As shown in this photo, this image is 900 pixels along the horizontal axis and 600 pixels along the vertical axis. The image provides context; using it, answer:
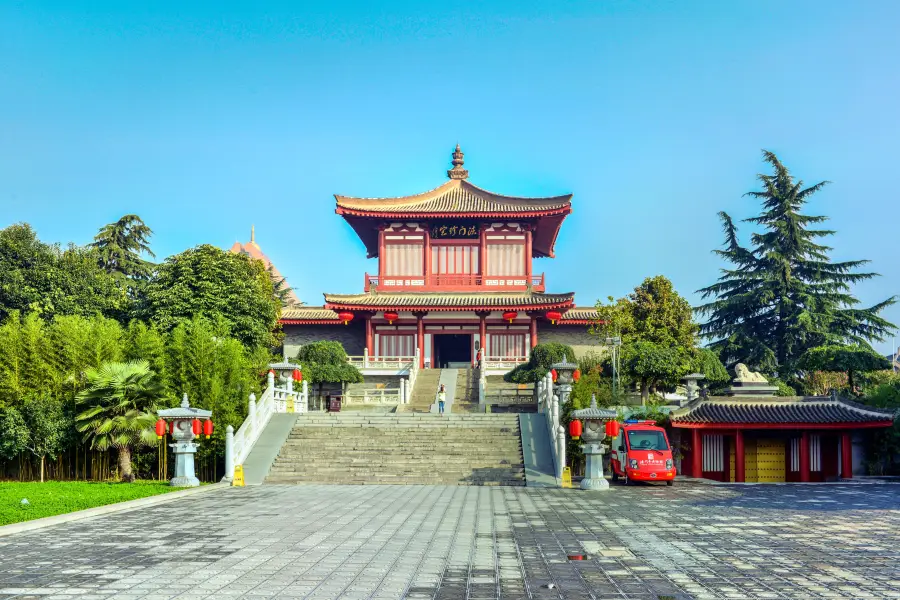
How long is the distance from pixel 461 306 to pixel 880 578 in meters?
27.8

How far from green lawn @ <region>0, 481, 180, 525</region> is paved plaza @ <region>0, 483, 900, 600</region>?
1343 millimetres

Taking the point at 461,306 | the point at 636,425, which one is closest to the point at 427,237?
the point at 461,306

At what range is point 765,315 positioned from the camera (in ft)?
128

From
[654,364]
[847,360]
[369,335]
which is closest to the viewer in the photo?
[654,364]

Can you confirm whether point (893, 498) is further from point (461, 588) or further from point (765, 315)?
point (765, 315)

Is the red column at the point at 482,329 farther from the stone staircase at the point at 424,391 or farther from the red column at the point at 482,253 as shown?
the stone staircase at the point at 424,391

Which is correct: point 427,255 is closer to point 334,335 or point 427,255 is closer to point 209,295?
point 334,335

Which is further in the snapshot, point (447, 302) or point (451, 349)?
point (451, 349)

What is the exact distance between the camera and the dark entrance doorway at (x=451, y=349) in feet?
127

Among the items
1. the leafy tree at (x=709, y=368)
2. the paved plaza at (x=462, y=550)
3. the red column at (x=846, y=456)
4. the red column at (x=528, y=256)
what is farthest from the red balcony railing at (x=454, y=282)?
the paved plaza at (x=462, y=550)

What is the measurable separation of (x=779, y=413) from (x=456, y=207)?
19361 mm

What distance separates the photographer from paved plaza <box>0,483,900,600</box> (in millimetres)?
7340

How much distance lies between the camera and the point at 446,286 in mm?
37531

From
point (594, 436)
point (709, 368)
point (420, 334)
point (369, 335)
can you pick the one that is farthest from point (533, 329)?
point (594, 436)
